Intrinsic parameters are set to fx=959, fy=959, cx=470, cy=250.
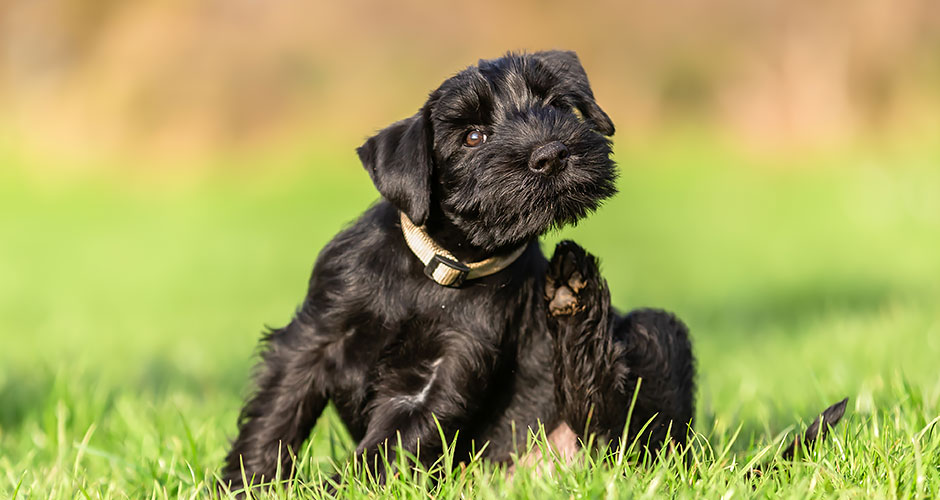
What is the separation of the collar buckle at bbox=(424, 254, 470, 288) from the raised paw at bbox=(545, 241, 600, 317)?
1.07 ft

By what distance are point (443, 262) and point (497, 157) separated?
1.31ft

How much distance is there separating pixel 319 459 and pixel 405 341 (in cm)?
75

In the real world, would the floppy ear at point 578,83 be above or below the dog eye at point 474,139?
above

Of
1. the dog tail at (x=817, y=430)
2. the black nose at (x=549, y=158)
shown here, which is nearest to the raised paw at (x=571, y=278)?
the black nose at (x=549, y=158)

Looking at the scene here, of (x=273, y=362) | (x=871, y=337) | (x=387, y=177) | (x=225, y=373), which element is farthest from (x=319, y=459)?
(x=871, y=337)

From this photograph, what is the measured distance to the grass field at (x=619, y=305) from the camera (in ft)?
9.53

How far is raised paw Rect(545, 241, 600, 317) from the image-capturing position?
3.32 m

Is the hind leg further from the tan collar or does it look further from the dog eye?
the dog eye

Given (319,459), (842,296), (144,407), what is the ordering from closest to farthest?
(319,459) → (144,407) → (842,296)

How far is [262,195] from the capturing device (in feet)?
54.1

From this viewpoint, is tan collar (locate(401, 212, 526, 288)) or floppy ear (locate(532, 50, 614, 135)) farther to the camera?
floppy ear (locate(532, 50, 614, 135))

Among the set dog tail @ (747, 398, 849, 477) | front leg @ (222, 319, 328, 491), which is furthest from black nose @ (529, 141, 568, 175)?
dog tail @ (747, 398, 849, 477)

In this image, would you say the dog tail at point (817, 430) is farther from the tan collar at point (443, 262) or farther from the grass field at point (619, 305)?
the tan collar at point (443, 262)

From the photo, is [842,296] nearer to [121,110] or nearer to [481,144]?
[481,144]
